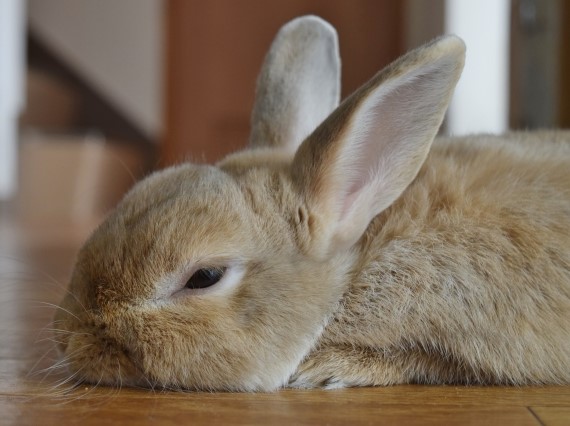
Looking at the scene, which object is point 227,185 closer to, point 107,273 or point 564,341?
point 107,273

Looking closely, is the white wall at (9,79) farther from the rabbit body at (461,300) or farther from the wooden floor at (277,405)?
the rabbit body at (461,300)

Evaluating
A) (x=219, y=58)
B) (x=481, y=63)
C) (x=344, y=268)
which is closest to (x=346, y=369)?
(x=344, y=268)

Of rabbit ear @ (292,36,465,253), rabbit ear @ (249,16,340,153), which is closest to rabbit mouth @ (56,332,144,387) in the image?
rabbit ear @ (292,36,465,253)

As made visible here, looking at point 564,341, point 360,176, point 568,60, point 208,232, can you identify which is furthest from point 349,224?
point 568,60

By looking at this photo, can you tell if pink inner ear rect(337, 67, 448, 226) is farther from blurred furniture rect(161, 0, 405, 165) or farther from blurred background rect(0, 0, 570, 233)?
blurred furniture rect(161, 0, 405, 165)

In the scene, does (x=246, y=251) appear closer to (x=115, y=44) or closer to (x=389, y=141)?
(x=389, y=141)
